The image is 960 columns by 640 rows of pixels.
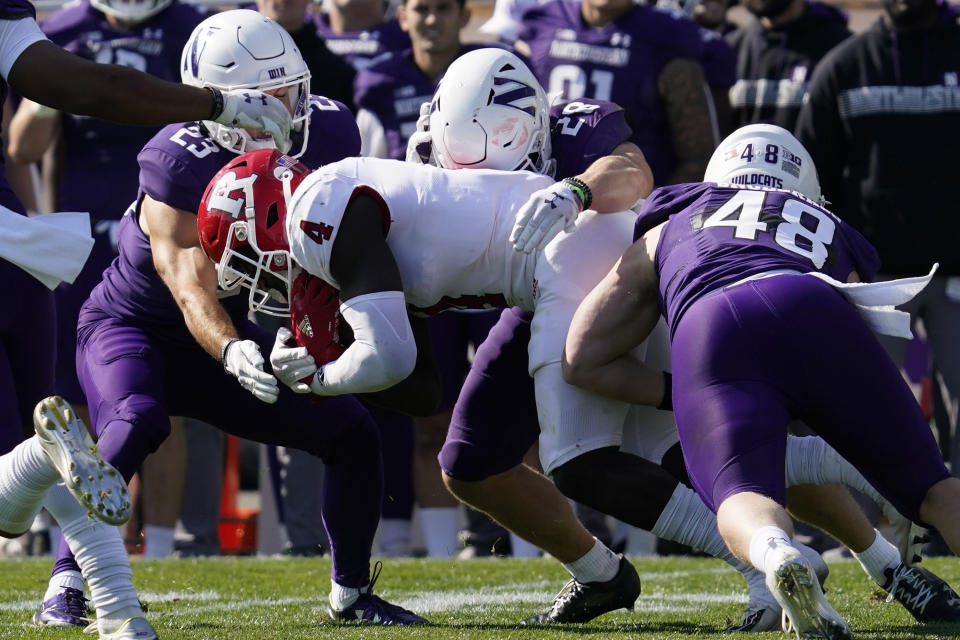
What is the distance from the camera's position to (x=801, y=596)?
120 inches

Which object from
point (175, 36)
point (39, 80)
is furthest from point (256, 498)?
point (39, 80)

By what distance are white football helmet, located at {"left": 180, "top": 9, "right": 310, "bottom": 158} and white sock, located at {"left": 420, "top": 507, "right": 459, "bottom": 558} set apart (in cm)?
218

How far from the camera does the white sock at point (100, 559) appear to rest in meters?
3.49

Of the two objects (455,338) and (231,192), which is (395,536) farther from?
(231,192)

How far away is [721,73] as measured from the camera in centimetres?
662

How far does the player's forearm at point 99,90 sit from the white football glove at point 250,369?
1.73 feet

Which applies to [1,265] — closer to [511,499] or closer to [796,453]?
[511,499]

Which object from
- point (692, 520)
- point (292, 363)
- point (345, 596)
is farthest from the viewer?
point (345, 596)

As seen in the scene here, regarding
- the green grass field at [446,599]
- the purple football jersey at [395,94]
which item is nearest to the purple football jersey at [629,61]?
the purple football jersey at [395,94]

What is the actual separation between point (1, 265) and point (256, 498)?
14.3 ft

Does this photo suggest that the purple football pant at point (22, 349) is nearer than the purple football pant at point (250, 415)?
Yes

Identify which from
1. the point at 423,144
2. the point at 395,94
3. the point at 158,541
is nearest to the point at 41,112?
the point at 395,94

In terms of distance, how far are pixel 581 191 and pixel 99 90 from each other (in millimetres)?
1074

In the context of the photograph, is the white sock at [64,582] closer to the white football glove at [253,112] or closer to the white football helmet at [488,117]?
the white football glove at [253,112]
